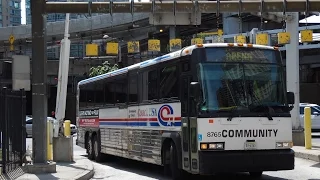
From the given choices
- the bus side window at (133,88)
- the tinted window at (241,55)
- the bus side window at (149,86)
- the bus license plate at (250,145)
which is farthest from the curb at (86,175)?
the tinted window at (241,55)

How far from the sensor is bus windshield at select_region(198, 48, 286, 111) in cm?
1064

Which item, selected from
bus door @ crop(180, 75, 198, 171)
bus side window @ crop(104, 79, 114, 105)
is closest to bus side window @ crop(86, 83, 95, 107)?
bus side window @ crop(104, 79, 114, 105)

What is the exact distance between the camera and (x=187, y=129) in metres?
11.0

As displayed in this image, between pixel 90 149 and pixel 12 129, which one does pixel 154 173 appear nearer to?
pixel 12 129

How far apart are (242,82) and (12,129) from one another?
662cm

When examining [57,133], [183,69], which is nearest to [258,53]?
[183,69]

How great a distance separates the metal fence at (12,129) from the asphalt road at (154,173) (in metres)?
2.33

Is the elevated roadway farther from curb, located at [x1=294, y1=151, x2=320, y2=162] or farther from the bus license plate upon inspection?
the bus license plate

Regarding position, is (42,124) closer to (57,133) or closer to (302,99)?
(57,133)

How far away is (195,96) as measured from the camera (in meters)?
10.4

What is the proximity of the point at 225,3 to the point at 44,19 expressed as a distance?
5820mm

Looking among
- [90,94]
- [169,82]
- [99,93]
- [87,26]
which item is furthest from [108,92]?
A: [87,26]

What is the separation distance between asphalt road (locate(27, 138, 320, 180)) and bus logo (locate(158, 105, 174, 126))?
157 cm

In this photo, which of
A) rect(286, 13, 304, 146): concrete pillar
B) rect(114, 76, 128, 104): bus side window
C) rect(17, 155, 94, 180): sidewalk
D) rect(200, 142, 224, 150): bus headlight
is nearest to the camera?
rect(200, 142, 224, 150): bus headlight
